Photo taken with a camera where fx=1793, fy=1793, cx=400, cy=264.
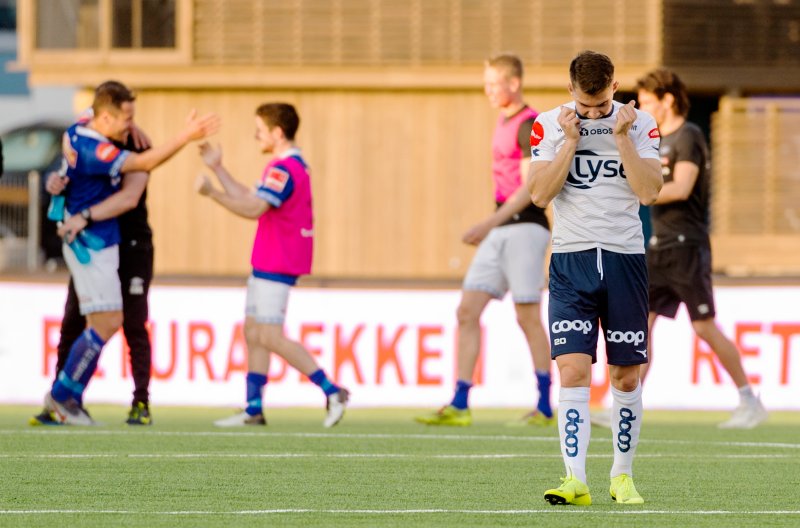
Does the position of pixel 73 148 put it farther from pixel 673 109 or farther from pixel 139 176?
pixel 673 109

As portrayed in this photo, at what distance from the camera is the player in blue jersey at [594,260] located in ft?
23.0

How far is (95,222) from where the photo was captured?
420 inches

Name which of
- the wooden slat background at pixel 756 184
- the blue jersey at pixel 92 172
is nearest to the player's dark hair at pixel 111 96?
the blue jersey at pixel 92 172

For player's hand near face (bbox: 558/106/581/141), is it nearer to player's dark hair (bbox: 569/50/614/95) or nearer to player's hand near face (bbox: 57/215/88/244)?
player's dark hair (bbox: 569/50/614/95)

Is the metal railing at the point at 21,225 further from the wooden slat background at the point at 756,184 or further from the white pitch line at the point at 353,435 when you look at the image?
the white pitch line at the point at 353,435

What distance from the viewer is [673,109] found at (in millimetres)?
11039

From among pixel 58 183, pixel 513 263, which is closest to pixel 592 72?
pixel 513 263

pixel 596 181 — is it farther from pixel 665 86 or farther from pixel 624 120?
pixel 665 86

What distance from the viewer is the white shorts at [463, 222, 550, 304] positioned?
11.0 metres

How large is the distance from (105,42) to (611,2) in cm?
661

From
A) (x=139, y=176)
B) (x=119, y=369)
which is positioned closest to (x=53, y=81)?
(x=119, y=369)

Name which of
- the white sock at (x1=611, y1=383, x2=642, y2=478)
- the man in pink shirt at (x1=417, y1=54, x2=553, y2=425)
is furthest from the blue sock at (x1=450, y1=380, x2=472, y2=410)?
the white sock at (x1=611, y1=383, x2=642, y2=478)

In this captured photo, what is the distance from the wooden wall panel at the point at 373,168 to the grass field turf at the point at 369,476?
37.9 feet

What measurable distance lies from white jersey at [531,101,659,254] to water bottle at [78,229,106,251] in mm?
4207
